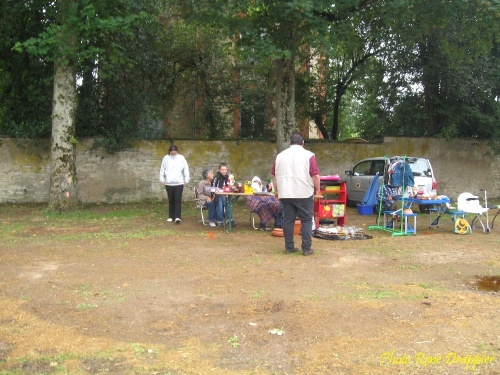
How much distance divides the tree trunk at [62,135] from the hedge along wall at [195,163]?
2.74m

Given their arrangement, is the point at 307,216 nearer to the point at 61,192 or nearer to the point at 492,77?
the point at 61,192

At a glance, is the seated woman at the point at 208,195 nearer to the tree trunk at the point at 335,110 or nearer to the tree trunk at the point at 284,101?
the tree trunk at the point at 284,101

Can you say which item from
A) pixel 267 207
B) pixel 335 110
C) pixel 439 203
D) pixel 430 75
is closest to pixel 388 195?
pixel 439 203

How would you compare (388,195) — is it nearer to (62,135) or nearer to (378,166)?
(378,166)

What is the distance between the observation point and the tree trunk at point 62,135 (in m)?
13.0

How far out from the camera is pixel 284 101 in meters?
14.5

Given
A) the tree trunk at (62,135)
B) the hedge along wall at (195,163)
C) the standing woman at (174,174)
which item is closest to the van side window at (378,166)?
the hedge along wall at (195,163)

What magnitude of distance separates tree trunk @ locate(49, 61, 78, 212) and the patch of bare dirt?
3.61 m

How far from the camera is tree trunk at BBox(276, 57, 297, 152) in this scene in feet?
47.2

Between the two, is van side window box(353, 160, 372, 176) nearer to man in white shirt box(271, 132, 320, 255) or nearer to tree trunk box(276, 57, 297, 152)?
tree trunk box(276, 57, 297, 152)

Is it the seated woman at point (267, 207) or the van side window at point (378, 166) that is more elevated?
the van side window at point (378, 166)

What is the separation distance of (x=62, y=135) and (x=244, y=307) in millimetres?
9023

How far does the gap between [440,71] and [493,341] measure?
14192mm

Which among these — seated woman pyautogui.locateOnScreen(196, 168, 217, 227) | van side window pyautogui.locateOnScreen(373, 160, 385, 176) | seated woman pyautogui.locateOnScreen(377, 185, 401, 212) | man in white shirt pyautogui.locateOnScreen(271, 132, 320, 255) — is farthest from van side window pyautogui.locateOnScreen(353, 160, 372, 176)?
man in white shirt pyautogui.locateOnScreen(271, 132, 320, 255)
